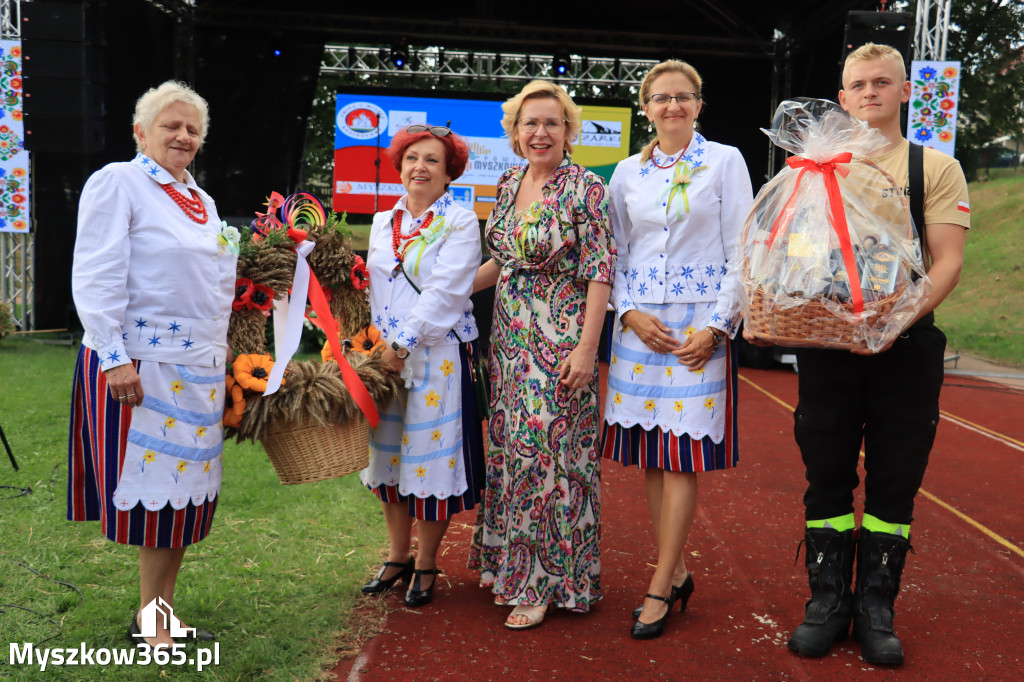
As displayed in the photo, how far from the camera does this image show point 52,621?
2.74m

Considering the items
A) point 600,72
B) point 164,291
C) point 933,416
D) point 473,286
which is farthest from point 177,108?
point 600,72

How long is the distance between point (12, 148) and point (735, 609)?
30.7ft

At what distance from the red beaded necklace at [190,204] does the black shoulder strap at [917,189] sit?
2135mm

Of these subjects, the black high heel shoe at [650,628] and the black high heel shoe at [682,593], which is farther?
the black high heel shoe at [682,593]

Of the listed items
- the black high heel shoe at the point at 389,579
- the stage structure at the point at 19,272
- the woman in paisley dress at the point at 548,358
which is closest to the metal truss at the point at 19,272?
the stage structure at the point at 19,272

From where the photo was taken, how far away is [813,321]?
2.21 m

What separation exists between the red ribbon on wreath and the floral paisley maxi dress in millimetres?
595

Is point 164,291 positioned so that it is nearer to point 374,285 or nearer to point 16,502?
point 374,285

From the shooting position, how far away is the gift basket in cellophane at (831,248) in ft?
7.16

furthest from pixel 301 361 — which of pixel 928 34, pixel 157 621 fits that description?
pixel 928 34

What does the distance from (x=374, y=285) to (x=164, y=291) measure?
0.80 meters

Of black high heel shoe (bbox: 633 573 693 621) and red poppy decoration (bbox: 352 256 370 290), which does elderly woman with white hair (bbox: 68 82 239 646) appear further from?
black high heel shoe (bbox: 633 573 693 621)

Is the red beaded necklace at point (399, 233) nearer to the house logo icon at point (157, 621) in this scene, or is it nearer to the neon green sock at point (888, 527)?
the house logo icon at point (157, 621)

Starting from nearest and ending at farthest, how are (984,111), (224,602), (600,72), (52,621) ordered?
(52,621) < (224,602) < (600,72) < (984,111)
